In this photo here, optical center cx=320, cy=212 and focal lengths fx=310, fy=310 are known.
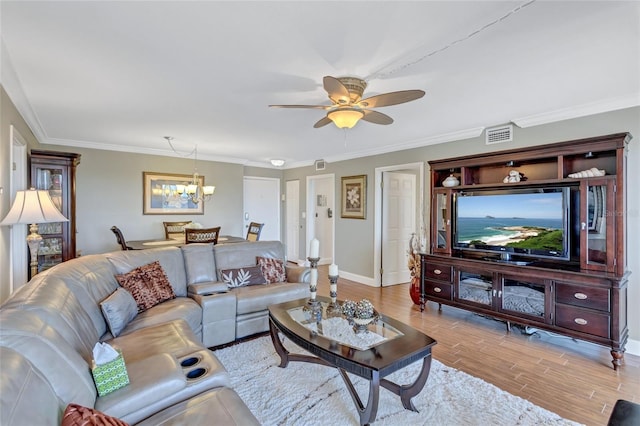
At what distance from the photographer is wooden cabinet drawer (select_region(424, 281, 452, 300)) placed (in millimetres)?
3836

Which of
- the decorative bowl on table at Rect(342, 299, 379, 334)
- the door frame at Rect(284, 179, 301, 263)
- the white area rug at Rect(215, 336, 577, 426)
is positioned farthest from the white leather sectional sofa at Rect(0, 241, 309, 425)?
the door frame at Rect(284, 179, 301, 263)

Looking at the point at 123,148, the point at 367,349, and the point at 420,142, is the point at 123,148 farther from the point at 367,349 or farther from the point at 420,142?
the point at 367,349

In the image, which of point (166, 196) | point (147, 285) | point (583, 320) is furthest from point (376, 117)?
point (166, 196)

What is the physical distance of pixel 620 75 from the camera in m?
2.43

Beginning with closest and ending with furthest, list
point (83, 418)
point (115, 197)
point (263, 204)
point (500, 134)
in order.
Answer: point (83, 418) → point (500, 134) → point (115, 197) → point (263, 204)

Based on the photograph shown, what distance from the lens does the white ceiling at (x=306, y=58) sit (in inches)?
66.4

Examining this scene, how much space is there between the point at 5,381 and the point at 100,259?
1.99 m

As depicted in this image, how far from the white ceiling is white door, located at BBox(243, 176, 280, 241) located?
3421 millimetres

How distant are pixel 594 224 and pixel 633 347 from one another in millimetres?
1182

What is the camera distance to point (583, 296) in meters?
2.81

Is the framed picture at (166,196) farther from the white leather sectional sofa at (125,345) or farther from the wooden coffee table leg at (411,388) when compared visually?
the wooden coffee table leg at (411,388)

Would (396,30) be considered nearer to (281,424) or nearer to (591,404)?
(281,424)

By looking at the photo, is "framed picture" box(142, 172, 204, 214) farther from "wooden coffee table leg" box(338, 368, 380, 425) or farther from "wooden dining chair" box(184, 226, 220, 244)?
"wooden coffee table leg" box(338, 368, 380, 425)

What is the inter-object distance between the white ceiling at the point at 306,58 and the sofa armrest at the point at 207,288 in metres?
1.83
